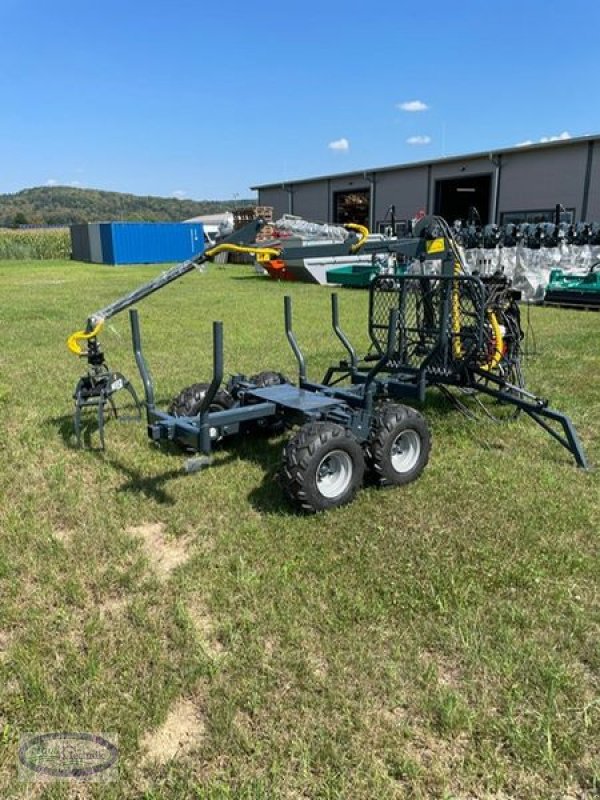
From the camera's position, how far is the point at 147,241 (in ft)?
119

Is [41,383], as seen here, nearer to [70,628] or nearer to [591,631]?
[70,628]

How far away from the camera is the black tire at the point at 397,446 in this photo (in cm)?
419

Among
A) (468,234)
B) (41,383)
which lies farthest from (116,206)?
(41,383)

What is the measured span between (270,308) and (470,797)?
41.4ft

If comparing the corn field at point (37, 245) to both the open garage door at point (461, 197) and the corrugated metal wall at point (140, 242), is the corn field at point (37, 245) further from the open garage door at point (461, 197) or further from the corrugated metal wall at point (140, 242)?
the open garage door at point (461, 197)

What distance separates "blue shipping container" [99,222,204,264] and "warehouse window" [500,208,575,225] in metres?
15.9

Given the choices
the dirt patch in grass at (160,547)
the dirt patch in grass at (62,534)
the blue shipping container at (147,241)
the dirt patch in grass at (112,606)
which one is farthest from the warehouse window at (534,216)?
the dirt patch in grass at (112,606)

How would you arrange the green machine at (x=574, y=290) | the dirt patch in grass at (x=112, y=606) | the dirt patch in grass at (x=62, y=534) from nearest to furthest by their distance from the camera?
the dirt patch in grass at (x=112, y=606)
the dirt patch in grass at (x=62, y=534)
the green machine at (x=574, y=290)

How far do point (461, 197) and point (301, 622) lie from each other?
3161 centimetres

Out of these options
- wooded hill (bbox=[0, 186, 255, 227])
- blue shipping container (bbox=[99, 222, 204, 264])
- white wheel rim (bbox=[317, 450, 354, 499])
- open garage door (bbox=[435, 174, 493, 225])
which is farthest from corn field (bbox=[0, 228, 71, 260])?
wooded hill (bbox=[0, 186, 255, 227])

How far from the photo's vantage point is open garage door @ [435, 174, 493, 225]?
94.5 feet

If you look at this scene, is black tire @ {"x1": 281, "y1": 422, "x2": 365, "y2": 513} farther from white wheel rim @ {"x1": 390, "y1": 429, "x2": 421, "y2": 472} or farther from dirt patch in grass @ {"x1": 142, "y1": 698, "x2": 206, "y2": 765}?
dirt patch in grass @ {"x1": 142, "y1": 698, "x2": 206, "y2": 765}

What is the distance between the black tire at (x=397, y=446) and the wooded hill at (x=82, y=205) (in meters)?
118

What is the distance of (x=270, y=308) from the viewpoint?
14.2 meters
